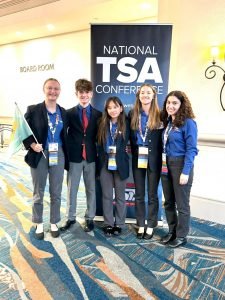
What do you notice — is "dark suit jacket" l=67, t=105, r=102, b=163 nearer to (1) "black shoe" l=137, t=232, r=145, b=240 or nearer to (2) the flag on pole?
(2) the flag on pole

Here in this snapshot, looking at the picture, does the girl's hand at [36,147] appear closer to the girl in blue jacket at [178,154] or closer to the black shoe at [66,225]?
the black shoe at [66,225]

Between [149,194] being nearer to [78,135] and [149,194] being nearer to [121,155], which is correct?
[121,155]

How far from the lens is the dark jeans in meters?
2.56

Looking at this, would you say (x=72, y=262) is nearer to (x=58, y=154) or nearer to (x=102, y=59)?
(x=58, y=154)

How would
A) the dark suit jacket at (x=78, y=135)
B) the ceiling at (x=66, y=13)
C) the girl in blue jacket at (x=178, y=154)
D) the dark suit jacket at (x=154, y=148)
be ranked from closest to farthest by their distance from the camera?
the girl in blue jacket at (x=178, y=154), the dark suit jacket at (x=154, y=148), the dark suit jacket at (x=78, y=135), the ceiling at (x=66, y=13)

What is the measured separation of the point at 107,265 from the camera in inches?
87.8

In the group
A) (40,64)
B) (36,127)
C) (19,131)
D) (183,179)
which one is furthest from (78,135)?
(40,64)

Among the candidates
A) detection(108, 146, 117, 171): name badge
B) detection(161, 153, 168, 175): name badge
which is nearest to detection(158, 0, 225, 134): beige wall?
detection(161, 153, 168, 175): name badge

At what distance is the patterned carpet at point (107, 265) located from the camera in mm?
1914

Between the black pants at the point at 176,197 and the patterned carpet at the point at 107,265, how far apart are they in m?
0.24

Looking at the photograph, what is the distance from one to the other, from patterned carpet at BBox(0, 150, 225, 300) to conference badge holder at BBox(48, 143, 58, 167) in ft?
2.63

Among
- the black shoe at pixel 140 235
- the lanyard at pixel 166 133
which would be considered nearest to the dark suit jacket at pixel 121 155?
the lanyard at pixel 166 133

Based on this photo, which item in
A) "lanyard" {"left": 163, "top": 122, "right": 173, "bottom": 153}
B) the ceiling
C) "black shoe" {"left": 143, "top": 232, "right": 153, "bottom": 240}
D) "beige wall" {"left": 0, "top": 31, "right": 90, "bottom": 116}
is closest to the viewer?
"lanyard" {"left": 163, "top": 122, "right": 173, "bottom": 153}

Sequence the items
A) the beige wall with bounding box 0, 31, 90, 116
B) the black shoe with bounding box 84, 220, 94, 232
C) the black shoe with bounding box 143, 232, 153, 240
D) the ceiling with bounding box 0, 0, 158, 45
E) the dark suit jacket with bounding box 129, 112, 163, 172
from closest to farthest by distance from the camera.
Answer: the dark suit jacket with bounding box 129, 112, 163, 172 → the black shoe with bounding box 143, 232, 153, 240 → the black shoe with bounding box 84, 220, 94, 232 → the ceiling with bounding box 0, 0, 158, 45 → the beige wall with bounding box 0, 31, 90, 116
